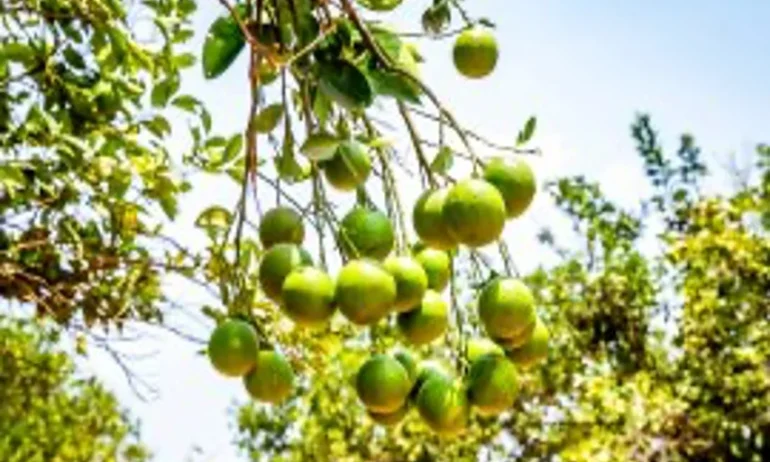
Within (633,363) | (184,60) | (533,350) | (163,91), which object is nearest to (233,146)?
(533,350)

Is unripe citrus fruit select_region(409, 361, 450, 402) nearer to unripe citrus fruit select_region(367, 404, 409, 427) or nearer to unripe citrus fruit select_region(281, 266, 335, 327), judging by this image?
unripe citrus fruit select_region(367, 404, 409, 427)

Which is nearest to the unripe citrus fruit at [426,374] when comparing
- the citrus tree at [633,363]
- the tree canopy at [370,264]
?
the tree canopy at [370,264]

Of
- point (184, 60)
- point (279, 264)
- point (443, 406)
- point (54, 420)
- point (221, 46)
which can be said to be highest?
point (54, 420)

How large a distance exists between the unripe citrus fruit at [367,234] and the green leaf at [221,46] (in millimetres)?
210

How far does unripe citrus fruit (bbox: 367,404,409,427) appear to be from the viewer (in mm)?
1147

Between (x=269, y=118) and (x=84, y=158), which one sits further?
(x=84, y=158)

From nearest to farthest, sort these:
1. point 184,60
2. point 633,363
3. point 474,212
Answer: point 474,212, point 184,60, point 633,363

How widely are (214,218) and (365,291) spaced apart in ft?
1.57

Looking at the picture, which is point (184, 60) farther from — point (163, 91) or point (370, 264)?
point (370, 264)

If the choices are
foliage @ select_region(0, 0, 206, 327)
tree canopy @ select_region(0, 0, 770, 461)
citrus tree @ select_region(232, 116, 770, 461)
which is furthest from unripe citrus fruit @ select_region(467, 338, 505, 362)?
citrus tree @ select_region(232, 116, 770, 461)

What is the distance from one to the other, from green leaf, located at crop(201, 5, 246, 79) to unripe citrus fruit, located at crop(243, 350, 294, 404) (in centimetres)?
28

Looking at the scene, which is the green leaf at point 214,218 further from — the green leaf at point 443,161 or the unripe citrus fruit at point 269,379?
the green leaf at point 443,161

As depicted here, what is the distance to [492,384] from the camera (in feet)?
3.60

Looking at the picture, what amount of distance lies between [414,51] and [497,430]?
688 centimetres
